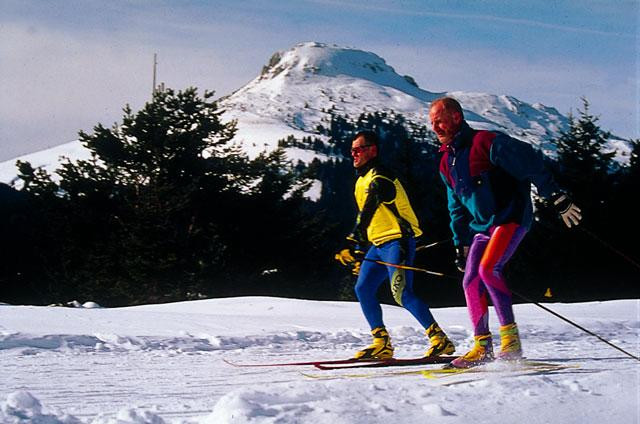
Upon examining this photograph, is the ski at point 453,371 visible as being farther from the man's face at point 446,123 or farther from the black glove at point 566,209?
the man's face at point 446,123

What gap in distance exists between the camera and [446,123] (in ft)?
15.8

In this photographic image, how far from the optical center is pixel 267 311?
8852 millimetres

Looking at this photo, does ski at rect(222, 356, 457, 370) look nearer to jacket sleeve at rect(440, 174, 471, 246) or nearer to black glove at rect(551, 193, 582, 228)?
jacket sleeve at rect(440, 174, 471, 246)

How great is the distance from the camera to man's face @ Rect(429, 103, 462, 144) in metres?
4.80

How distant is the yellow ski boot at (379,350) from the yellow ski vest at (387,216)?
728 mm

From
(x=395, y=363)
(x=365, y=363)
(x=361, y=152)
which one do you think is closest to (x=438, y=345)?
(x=395, y=363)

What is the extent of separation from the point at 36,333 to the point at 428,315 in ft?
10.7

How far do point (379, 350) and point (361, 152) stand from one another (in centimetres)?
155

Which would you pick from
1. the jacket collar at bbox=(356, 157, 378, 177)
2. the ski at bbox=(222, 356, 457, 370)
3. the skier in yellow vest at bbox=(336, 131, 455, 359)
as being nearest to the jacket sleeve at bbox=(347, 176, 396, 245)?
the skier in yellow vest at bbox=(336, 131, 455, 359)

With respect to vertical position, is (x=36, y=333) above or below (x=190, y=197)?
below

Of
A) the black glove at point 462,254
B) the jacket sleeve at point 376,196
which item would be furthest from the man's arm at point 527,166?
the jacket sleeve at point 376,196

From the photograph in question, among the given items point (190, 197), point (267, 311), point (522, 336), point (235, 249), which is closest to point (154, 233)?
point (190, 197)

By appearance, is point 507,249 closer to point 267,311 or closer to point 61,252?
point 267,311

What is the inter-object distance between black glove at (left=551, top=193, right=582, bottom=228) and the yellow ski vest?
116 cm
